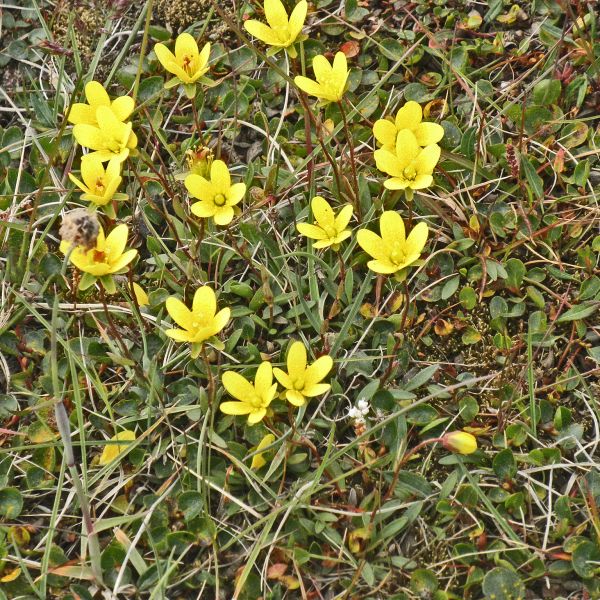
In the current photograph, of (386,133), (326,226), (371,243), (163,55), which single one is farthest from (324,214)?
(163,55)

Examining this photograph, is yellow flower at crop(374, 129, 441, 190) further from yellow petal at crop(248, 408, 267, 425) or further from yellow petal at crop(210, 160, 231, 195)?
yellow petal at crop(248, 408, 267, 425)

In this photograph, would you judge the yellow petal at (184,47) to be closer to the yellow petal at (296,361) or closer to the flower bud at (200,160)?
the flower bud at (200,160)

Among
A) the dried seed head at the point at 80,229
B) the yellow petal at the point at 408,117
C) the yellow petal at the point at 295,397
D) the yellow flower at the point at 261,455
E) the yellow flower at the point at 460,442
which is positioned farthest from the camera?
the yellow petal at the point at 408,117

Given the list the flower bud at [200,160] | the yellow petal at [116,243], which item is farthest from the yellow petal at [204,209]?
the yellow petal at [116,243]

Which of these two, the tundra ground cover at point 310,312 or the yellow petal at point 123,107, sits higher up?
the yellow petal at point 123,107

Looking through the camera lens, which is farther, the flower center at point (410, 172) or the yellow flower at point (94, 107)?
the yellow flower at point (94, 107)

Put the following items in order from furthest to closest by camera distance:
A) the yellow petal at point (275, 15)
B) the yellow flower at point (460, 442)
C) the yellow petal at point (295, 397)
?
the yellow petal at point (275, 15) < the yellow petal at point (295, 397) < the yellow flower at point (460, 442)

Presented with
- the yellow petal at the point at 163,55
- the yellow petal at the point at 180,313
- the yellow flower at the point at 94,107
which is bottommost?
the yellow petal at the point at 180,313

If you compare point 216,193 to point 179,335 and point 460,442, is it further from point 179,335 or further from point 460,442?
point 460,442
